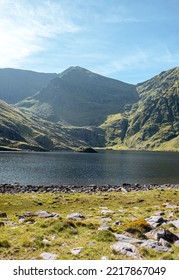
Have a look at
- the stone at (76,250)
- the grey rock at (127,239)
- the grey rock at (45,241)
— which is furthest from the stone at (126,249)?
the grey rock at (45,241)

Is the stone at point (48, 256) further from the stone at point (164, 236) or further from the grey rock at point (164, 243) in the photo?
the stone at point (164, 236)

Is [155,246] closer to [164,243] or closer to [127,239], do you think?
[164,243]

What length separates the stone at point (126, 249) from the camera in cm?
1716

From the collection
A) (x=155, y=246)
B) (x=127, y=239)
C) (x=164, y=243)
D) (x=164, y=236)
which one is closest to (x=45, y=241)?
(x=127, y=239)

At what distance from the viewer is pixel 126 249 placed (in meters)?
18.0

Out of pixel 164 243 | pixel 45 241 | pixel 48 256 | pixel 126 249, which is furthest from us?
pixel 164 243
